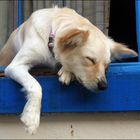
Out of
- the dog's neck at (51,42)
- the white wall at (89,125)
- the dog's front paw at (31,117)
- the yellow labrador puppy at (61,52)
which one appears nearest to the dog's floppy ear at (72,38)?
the yellow labrador puppy at (61,52)

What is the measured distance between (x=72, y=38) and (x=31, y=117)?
0.50 meters

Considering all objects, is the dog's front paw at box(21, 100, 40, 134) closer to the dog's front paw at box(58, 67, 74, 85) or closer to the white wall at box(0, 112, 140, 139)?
the dog's front paw at box(58, 67, 74, 85)

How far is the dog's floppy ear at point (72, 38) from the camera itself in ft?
8.09

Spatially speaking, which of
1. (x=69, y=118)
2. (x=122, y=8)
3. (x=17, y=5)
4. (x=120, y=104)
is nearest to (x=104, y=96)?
(x=120, y=104)

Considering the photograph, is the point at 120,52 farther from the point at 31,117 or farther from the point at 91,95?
the point at 31,117

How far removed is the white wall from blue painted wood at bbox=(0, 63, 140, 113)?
102mm

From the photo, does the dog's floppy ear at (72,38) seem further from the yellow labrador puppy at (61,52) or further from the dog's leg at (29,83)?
the dog's leg at (29,83)

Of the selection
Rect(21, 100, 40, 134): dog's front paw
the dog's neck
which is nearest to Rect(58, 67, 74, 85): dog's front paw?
the dog's neck

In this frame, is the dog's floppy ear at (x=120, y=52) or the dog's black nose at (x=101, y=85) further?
the dog's floppy ear at (x=120, y=52)

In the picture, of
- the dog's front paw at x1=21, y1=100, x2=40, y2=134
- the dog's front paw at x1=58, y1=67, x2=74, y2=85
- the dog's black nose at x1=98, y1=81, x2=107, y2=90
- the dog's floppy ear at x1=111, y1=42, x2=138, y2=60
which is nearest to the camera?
the dog's front paw at x1=21, y1=100, x2=40, y2=134

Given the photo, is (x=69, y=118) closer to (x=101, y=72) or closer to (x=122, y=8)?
(x=101, y=72)

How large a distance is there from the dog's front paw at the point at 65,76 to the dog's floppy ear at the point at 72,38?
0.56ft

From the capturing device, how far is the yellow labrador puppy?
8.18 feet

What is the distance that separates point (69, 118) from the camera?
9.40 feet
